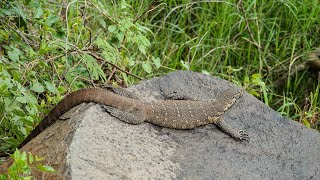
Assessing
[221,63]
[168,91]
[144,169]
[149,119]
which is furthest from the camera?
[221,63]

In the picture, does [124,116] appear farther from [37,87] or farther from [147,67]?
[147,67]

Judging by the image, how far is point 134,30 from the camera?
7195 mm

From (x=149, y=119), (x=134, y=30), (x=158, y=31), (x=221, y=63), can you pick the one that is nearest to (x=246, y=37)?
(x=221, y=63)

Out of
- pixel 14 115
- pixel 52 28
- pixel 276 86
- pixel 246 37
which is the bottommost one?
pixel 276 86

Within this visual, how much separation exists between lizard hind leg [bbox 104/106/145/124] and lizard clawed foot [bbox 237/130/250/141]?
0.90 m

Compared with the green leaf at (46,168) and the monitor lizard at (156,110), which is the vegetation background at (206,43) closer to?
the monitor lizard at (156,110)

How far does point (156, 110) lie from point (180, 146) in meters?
0.42

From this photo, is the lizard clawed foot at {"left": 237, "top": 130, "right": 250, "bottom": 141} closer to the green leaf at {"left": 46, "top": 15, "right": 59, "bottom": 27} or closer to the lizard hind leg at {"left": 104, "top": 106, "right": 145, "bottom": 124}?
the lizard hind leg at {"left": 104, "top": 106, "right": 145, "bottom": 124}

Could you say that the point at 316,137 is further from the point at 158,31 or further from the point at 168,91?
the point at 158,31

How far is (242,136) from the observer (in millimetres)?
5820

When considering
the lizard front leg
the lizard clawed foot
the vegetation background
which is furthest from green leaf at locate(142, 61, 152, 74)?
the lizard clawed foot

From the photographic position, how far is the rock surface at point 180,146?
480 cm

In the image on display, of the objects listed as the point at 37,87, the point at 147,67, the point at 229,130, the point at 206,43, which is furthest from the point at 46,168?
the point at 206,43

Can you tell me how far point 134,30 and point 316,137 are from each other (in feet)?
7.26
